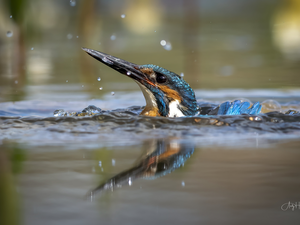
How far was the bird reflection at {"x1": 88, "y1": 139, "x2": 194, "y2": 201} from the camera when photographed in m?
2.16

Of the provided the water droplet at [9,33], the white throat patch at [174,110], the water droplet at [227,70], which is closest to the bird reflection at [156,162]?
the white throat patch at [174,110]

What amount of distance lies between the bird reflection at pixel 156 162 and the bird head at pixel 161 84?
1.01 meters

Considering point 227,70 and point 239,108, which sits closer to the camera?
point 239,108

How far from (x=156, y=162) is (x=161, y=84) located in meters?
1.69

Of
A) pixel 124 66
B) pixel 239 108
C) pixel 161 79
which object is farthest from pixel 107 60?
pixel 239 108

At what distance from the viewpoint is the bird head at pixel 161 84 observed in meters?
4.15

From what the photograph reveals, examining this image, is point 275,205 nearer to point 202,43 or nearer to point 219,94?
point 219,94

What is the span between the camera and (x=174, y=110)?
421 cm

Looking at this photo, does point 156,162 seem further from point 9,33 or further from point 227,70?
point 9,33

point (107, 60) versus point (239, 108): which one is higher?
point (107, 60)

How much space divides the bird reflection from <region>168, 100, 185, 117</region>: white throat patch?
1.00 meters

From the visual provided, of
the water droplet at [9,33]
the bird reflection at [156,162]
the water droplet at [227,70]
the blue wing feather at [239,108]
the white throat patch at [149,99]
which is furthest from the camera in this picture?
the water droplet at [9,33]

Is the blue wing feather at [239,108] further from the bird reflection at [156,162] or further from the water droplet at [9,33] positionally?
the water droplet at [9,33]

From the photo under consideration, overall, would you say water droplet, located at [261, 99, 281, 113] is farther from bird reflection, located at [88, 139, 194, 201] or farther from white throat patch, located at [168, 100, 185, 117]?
bird reflection, located at [88, 139, 194, 201]
